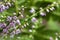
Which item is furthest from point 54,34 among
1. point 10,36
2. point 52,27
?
point 10,36

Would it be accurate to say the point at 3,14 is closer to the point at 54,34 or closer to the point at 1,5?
the point at 1,5

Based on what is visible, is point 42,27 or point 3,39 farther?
point 42,27

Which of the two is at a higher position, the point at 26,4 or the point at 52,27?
the point at 26,4

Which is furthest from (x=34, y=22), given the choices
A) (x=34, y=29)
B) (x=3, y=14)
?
(x=3, y=14)

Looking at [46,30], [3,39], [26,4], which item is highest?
[26,4]

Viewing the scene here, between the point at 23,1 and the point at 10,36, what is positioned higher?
the point at 23,1

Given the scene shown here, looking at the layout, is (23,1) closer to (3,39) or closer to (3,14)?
(3,14)
